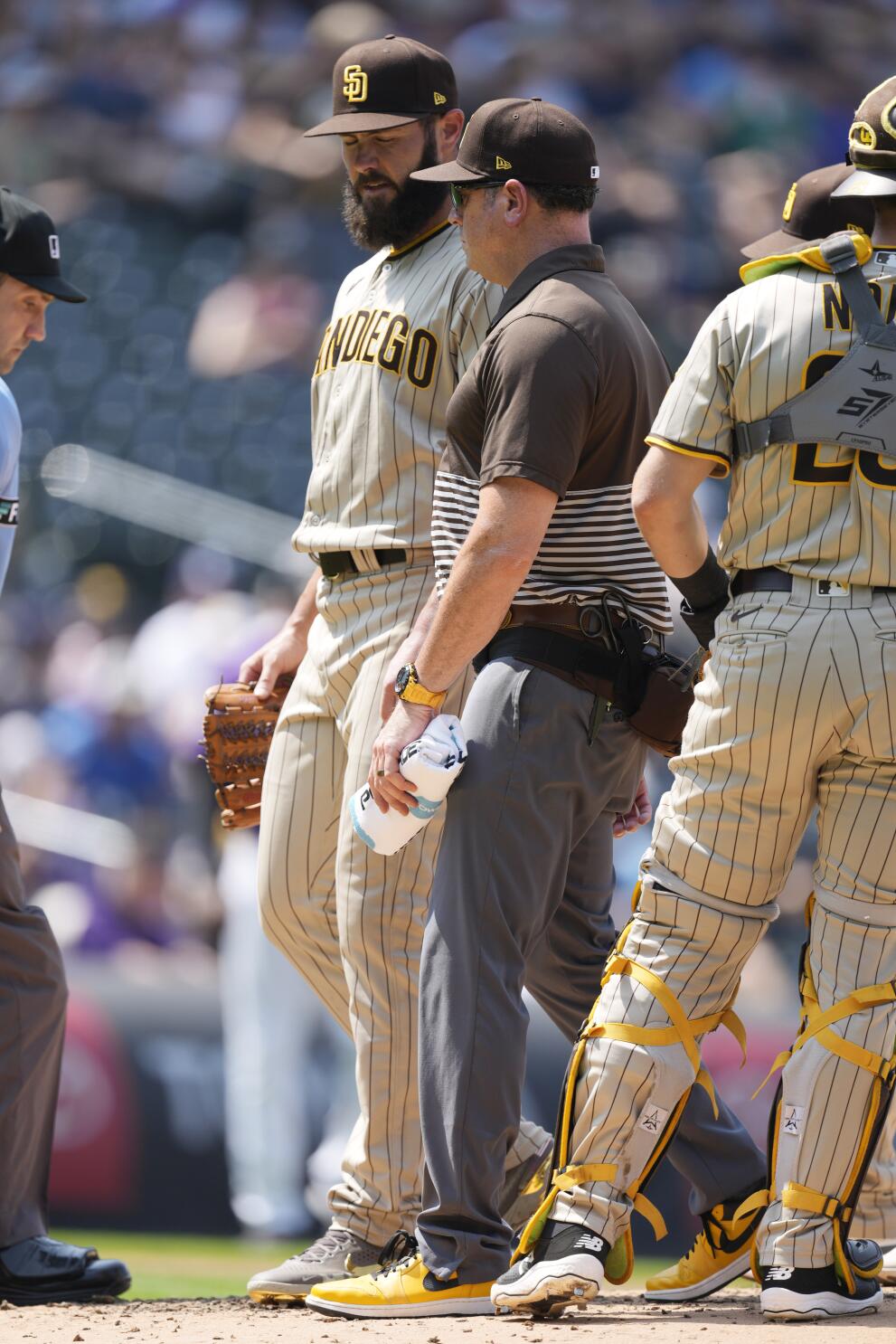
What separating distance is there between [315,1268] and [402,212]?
74.6 inches

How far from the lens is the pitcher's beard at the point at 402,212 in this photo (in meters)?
3.34

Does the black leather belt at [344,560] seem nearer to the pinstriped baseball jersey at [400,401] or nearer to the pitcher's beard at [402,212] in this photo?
the pinstriped baseball jersey at [400,401]

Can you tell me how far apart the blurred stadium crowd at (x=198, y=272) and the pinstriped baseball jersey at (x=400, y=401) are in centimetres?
336

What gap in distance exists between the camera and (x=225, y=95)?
24.0 feet

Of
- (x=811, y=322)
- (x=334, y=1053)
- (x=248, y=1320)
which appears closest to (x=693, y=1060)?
(x=248, y=1320)

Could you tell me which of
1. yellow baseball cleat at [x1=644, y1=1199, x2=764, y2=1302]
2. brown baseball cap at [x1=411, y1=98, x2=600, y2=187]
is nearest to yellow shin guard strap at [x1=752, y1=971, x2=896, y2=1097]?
yellow baseball cleat at [x1=644, y1=1199, x2=764, y2=1302]

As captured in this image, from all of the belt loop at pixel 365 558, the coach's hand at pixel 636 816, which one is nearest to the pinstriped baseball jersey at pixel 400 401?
the belt loop at pixel 365 558

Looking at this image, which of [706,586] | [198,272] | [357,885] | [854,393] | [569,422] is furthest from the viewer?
[198,272]

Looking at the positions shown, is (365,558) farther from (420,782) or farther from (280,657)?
(420,782)

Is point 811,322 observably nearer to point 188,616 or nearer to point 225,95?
point 188,616

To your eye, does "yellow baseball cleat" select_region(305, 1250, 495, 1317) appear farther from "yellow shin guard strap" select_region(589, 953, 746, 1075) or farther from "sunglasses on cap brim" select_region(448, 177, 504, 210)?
"sunglasses on cap brim" select_region(448, 177, 504, 210)

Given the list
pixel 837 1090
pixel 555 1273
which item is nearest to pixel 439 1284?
pixel 555 1273

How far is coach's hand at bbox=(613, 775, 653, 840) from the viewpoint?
3.27 meters

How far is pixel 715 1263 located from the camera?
3002mm
